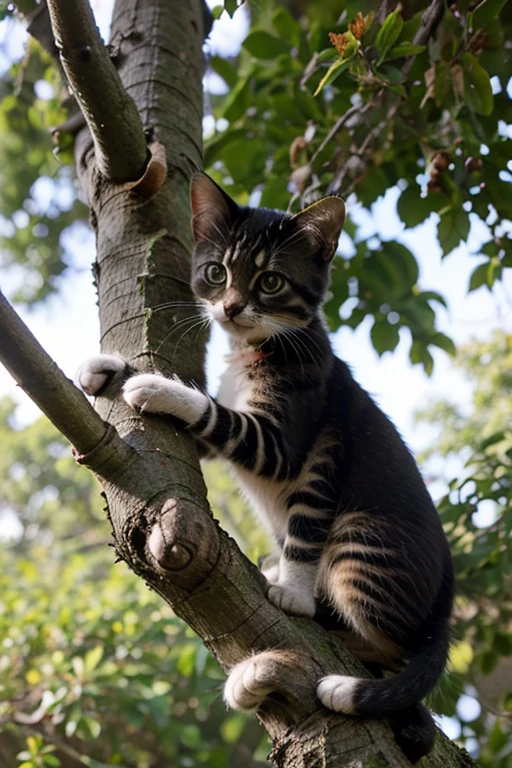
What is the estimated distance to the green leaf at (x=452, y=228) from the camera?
2.40 m

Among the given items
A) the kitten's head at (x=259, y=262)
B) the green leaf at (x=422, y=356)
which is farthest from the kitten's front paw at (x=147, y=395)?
the green leaf at (x=422, y=356)

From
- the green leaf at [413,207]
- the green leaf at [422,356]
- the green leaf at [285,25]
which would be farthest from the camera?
the green leaf at [422,356]

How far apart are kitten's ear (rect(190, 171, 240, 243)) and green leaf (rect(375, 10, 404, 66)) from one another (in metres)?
0.66

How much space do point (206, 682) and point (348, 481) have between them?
7.30 ft

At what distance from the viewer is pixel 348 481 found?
2.23 m

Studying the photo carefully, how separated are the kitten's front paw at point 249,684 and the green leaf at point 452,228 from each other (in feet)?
5.06

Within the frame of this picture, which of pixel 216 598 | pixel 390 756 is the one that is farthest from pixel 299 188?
pixel 390 756

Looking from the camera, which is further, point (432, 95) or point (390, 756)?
point (432, 95)

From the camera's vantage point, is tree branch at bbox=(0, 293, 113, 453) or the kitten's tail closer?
tree branch at bbox=(0, 293, 113, 453)

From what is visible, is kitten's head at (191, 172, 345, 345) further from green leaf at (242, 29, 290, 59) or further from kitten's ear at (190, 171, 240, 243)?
green leaf at (242, 29, 290, 59)

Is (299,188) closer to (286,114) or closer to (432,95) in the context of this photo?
(286,114)

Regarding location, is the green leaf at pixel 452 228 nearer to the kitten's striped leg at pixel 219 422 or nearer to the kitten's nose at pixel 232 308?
the kitten's nose at pixel 232 308

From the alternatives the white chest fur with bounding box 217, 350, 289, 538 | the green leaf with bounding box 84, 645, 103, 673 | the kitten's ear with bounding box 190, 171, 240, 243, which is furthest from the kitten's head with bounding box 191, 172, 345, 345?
the green leaf with bounding box 84, 645, 103, 673

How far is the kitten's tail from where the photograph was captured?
1.44 meters
